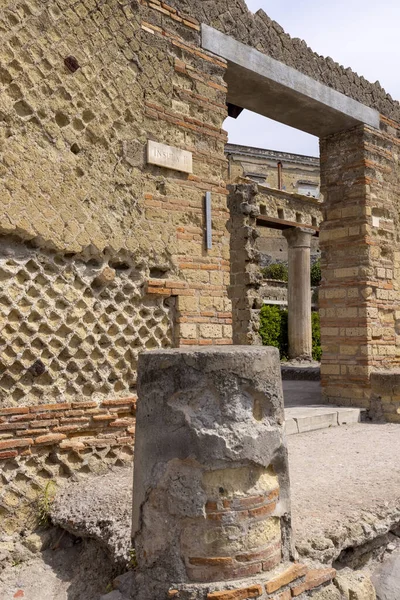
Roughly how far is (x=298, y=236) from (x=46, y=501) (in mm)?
11408

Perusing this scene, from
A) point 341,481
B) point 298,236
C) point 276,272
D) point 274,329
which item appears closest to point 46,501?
point 341,481

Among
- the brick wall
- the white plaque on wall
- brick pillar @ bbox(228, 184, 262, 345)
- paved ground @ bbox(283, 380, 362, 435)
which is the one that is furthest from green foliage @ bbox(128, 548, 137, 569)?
brick pillar @ bbox(228, 184, 262, 345)

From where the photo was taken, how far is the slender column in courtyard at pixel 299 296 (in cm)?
1443

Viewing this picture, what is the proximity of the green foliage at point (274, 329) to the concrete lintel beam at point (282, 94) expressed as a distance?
316 inches

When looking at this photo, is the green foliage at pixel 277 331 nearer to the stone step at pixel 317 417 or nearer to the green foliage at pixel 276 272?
the green foliage at pixel 276 272

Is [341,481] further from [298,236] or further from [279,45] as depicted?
[298,236]

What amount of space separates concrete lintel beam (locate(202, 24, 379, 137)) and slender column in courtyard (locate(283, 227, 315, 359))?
687cm

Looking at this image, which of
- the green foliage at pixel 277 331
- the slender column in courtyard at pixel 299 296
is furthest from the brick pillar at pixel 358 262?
the green foliage at pixel 277 331

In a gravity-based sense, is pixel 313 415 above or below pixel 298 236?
below

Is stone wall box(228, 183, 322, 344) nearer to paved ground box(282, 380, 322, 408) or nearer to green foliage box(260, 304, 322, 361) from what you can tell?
paved ground box(282, 380, 322, 408)

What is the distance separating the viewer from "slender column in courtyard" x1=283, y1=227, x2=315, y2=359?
47.3 ft

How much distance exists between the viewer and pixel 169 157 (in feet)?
16.0

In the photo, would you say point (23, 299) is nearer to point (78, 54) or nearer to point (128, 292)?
point (128, 292)

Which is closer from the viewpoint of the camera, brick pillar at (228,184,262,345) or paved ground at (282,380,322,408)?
paved ground at (282,380,322,408)
